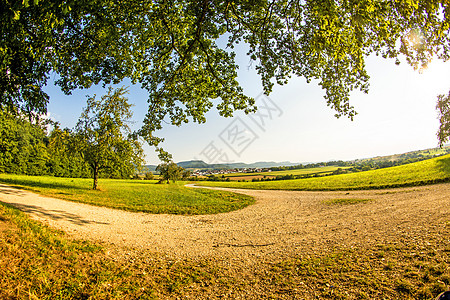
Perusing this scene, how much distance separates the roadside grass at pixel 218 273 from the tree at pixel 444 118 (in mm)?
44287

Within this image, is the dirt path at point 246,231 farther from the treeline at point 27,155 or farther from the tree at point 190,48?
the treeline at point 27,155

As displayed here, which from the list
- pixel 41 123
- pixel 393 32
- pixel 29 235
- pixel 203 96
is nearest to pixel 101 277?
pixel 29 235

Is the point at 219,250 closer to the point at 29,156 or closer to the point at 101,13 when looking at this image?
the point at 101,13

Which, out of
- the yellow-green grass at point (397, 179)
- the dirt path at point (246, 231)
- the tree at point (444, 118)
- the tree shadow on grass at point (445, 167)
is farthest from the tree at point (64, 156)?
the tree at point (444, 118)

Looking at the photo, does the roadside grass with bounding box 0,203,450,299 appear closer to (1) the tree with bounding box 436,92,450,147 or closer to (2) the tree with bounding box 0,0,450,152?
(2) the tree with bounding box 0,0,450,152

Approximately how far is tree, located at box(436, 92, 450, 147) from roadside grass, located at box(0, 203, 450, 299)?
4429 cm

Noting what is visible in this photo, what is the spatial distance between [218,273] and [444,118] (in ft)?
166

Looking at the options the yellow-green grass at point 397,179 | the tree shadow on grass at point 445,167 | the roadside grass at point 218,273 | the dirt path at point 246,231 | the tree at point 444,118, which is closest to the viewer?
the roadside grass at point 218,273

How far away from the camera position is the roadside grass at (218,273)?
3619 millimetres

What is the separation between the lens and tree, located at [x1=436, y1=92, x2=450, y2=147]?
3447 cm

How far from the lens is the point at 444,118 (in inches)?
1372

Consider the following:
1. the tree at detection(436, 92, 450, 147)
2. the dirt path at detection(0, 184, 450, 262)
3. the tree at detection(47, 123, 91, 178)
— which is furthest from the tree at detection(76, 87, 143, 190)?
the tree at detection(436, 92, 450, 147)

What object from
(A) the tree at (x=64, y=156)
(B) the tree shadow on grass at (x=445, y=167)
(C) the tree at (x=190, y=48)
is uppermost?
(C) the tree at (x=190, y=48)

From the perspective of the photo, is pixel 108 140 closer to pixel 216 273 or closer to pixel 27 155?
pixel 216 273
